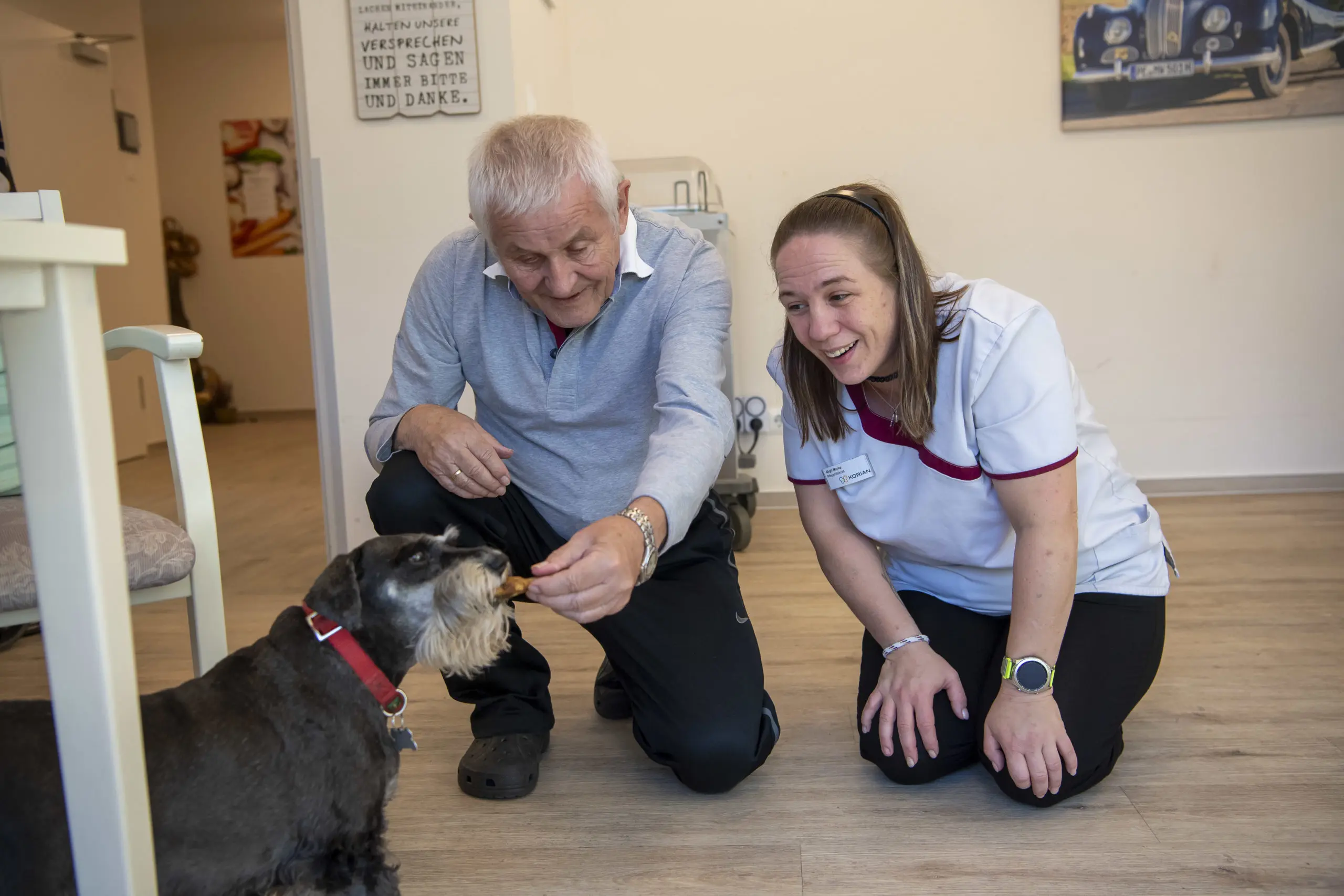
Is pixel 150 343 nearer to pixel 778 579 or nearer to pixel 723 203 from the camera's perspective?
pixel 778 579

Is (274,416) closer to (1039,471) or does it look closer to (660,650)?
(660,650)

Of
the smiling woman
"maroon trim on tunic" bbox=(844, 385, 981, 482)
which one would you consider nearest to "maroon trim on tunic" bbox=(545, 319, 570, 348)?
the smiling woman

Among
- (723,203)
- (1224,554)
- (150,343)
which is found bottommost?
(1224,554)

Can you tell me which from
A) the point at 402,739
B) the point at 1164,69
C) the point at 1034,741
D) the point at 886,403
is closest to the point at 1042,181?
the point at 1164,69

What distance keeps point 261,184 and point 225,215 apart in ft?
1.15

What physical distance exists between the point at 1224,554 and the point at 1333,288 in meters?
1.29

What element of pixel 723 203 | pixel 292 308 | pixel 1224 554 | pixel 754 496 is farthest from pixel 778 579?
pixel 292 308

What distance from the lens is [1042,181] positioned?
3547 mm

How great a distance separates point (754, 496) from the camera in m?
3.60

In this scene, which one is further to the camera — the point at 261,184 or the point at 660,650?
the point at 261,184

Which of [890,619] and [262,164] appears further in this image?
[262,164]

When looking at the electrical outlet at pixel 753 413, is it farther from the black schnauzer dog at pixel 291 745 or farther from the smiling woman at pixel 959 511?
the black schnauzer dog at pixel 291 745

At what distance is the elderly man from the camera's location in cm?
148

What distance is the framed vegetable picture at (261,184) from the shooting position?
729 cm
